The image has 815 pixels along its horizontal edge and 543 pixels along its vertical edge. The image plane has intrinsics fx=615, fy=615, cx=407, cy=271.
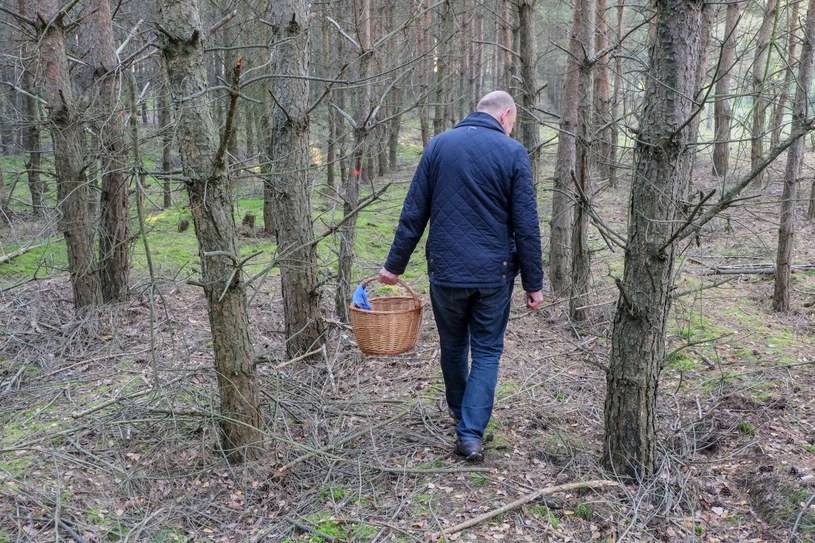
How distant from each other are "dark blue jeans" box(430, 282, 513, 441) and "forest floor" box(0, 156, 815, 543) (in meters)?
0.29

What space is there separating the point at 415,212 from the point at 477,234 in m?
0.42

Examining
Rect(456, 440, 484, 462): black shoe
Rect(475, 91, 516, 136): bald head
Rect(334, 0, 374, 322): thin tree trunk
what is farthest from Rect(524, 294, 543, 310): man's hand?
Rect(334, 0, 374, 322): thin tree trunk

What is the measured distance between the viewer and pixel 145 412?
151 inches

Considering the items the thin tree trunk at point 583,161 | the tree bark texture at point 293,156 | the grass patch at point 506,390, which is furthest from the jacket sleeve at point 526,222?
the thin tree trunk at point 583,161

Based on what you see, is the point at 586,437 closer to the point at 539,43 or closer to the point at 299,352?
the point at 299,352

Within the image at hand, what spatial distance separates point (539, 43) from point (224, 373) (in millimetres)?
28230

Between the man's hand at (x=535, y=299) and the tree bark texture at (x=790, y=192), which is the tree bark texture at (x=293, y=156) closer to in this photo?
the man's hand at (x=535, y=299)

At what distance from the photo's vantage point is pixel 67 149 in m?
5.81

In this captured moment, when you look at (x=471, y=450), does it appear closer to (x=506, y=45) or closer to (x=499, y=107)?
(x=499, y=107)

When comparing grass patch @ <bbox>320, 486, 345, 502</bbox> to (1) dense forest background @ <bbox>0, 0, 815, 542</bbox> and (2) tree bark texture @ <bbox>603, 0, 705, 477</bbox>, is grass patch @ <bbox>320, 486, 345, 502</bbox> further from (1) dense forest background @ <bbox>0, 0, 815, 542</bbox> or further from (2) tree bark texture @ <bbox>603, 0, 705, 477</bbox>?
(2) tree bark texture @ <bbox>603, 0, 705, 477</bbox>

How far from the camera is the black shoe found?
11.3 ft

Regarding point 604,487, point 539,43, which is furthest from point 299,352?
point 539,43

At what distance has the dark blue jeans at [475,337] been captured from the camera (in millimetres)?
3469

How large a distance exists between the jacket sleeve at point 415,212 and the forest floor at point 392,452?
0.91 m
